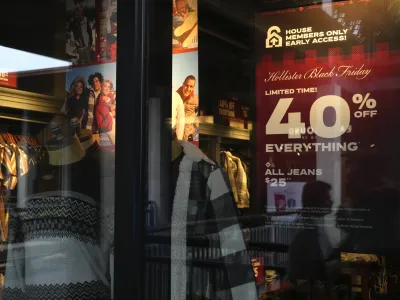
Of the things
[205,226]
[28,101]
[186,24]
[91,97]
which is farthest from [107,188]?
[28,101]

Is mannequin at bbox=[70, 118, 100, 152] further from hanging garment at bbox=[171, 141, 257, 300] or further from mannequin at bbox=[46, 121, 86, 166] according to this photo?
hanging garment at bbox=[171, 141, 257, 300]

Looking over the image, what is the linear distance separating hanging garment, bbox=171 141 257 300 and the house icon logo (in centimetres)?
154

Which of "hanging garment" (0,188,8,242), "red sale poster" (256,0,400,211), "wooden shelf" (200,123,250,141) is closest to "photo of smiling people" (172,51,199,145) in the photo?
"wooden shelf" (200,123,250,141)

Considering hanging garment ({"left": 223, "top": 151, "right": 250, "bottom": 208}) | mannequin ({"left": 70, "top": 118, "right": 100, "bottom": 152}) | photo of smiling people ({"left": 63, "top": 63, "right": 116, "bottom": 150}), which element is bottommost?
hanging garment ({"left": 223, "top": 151, "right": 250, "bottom": 208})

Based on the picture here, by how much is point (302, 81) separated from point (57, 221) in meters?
1.73

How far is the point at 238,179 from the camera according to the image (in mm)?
3379

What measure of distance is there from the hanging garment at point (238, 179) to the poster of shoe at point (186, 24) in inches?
32.5

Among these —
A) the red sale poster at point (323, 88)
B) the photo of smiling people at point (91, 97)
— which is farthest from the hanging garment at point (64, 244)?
the red sale poster at point (323, 88)

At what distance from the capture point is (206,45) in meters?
3.51

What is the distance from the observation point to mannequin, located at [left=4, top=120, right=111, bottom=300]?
1.97 metres

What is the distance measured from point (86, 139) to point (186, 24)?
89cm

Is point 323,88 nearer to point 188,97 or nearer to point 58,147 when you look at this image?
point 188,97

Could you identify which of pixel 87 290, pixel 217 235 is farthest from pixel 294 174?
pixel 87 290

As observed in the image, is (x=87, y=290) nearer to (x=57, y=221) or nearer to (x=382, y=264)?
(x=57, y=221)
